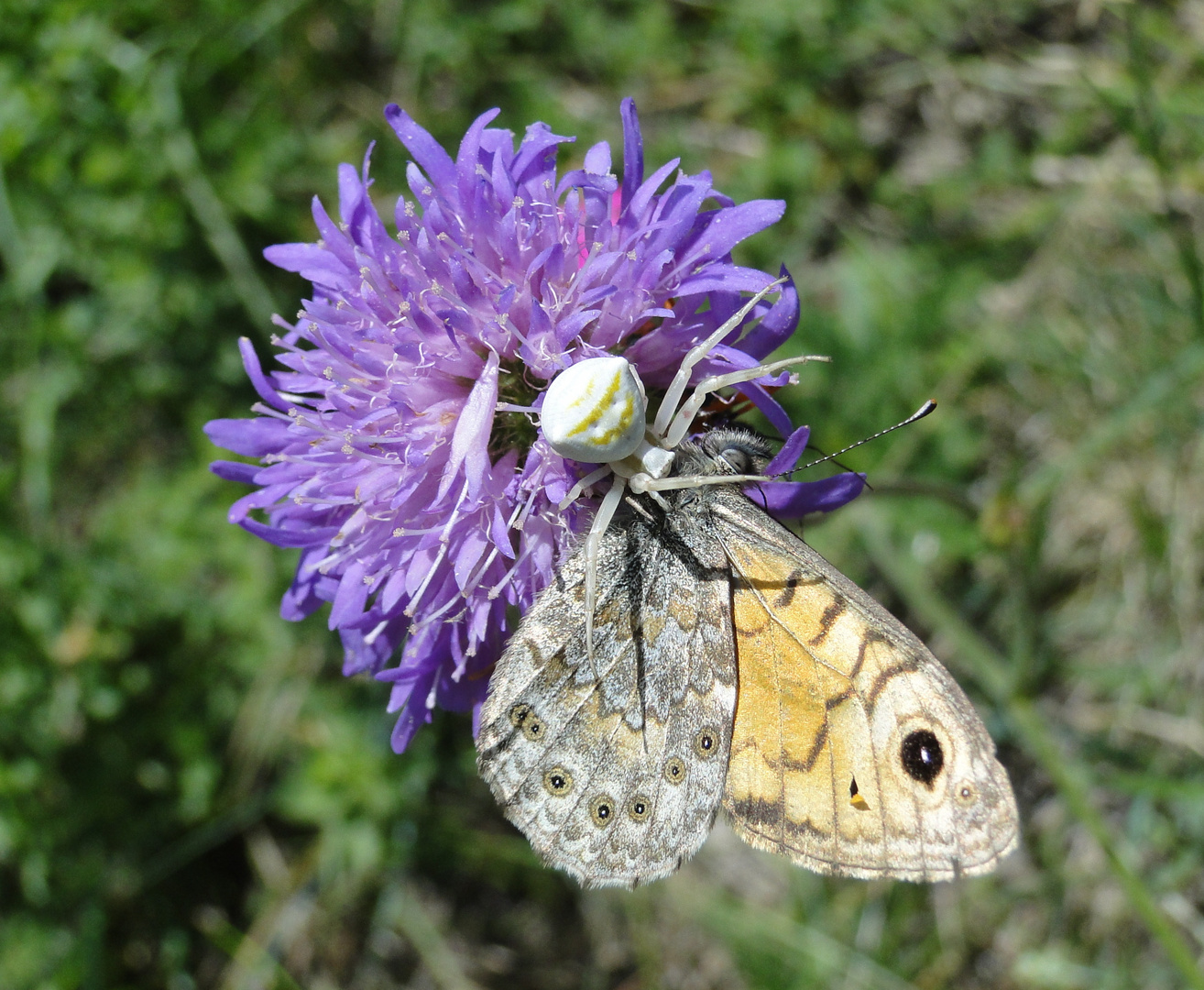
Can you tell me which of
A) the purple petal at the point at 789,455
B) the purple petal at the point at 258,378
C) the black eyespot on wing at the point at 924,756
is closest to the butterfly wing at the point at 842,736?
the black eyespot on wing at the point at 924,756

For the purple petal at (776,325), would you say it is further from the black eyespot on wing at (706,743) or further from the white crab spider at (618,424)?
the black eyespot on wing at (706,743)

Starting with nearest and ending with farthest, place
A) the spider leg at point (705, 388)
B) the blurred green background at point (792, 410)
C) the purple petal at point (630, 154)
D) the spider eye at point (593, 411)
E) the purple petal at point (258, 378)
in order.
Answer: the spider eye at point (593, 411), the spider leg at point (705, 388), the purple petal at point (630, 154), the purple petal at point (258, 378), the blurred green background at point (792, 410)

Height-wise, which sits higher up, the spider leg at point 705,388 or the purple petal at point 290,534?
the spider leg at point 705,388

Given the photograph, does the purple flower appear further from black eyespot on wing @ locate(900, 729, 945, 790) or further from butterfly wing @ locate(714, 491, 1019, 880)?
black eyespot on wing @ locate(900, 729, 945, 790)

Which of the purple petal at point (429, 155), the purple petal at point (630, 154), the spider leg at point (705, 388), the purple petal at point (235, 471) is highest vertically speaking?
the purple petal at point (429, 155)

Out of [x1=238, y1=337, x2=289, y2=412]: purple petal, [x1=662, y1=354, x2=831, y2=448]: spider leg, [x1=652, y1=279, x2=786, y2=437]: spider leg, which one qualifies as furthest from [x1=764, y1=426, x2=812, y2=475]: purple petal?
[x1=238, y1=337, x2=289, y2=412]: purple petal

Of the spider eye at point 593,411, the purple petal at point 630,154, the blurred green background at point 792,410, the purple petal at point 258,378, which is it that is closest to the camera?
the spider eye at point 593,411
